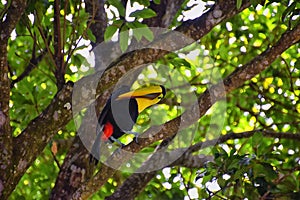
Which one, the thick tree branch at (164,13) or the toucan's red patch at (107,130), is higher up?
the thick tree branch at (164,13)

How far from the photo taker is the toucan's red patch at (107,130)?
379 centimetres

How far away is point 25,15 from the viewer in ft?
11.1

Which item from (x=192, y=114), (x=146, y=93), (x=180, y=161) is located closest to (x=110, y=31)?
(x=192, y=114)

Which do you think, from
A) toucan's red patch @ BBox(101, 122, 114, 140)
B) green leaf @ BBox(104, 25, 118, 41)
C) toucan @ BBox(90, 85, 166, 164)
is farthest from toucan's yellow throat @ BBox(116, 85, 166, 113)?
green leaf @ BBox(104, 25, 118, 41)

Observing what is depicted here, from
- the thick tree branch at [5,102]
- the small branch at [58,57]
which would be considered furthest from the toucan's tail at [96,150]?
the thick tree branch at [5,102]

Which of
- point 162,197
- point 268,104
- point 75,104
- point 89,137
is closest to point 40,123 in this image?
point 75,104

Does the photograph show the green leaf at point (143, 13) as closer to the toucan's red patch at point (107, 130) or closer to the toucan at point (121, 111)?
the toucan at point (121, 111)

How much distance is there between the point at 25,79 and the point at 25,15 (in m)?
0.52

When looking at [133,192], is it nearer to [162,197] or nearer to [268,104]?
[162,197]

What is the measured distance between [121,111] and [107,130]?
144mm

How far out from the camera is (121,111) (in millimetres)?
3844

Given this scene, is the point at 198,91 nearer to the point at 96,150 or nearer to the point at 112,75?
the point at 96,150

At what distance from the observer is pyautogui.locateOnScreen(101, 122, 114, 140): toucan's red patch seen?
3791mm

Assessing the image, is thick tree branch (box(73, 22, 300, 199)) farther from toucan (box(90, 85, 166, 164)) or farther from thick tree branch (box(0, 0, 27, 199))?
toucan (box(90, 85, 166, 164))
